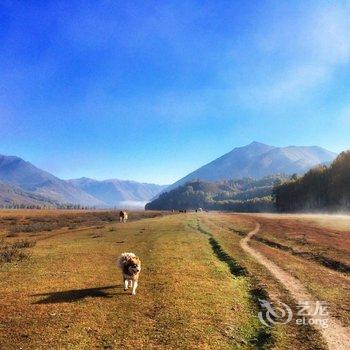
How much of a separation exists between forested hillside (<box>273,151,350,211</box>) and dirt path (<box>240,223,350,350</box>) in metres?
131

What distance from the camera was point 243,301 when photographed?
2555 centimetres

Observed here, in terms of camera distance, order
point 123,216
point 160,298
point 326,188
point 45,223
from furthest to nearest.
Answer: point 326,188 < point 123,216 < point 45,223 < point 160,298

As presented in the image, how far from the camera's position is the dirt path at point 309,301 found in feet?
61.1

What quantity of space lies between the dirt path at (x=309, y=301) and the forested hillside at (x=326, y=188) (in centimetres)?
13125

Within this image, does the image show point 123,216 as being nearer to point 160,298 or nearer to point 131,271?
point 131,271

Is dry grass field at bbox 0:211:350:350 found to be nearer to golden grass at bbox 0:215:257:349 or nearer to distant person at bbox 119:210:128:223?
golden grass at bbox 0:215:257:349

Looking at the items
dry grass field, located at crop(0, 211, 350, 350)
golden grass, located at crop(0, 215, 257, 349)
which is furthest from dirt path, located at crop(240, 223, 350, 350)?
golden grass, located at crop(0, 215, 257, 349)

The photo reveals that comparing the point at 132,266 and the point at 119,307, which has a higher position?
the point at 132,266

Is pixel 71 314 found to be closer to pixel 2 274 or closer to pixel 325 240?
pixel 2 274

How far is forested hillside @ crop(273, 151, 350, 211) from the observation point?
16300cm

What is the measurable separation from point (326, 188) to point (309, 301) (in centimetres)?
16059

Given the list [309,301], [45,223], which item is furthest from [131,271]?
[45,223]

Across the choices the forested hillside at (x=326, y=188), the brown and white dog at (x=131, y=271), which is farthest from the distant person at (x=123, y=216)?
the forested hillside at (x=326, y=188)

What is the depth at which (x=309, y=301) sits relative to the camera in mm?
25172
